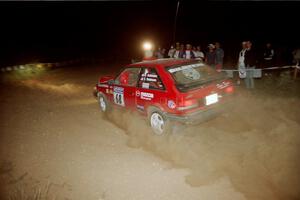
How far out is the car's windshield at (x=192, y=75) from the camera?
18.4ft

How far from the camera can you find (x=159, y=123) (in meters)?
6.01

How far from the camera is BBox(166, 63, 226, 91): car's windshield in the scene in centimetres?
561

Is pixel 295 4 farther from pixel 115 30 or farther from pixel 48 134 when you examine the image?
pixel 48 134

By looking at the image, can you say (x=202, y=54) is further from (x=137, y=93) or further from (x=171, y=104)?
(x=171, y=104)

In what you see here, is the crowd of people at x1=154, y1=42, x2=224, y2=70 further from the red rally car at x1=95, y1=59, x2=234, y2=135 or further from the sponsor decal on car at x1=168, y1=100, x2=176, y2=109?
the sponsor decal on car at x1=168, y1=100, x2=176, y2=109

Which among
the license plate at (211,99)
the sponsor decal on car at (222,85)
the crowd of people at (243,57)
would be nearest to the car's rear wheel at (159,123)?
the license plate at (211,99)

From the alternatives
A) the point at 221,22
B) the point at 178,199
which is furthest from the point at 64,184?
the point at 221,22

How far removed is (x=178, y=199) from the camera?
3941mm

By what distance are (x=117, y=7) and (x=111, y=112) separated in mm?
58537

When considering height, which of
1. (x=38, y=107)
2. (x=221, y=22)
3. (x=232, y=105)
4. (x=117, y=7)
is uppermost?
(x=117, y=7)

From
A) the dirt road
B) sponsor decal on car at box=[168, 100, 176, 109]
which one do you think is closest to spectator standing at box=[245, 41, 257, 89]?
the dirt road

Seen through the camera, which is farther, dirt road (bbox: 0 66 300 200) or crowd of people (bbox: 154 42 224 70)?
crowd of people (bbox: 154 42 224 70)

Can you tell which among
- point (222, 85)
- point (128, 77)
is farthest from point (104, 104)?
point (222, 85)

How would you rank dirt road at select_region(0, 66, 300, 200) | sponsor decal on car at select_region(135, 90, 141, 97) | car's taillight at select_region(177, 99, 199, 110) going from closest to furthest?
dirt road at select_region(0, 66, 300, 200)
car's taillight at select_region(177, 99, 199, 110)
sponsor decal on car at select_region(135, 90, 141, 97)
